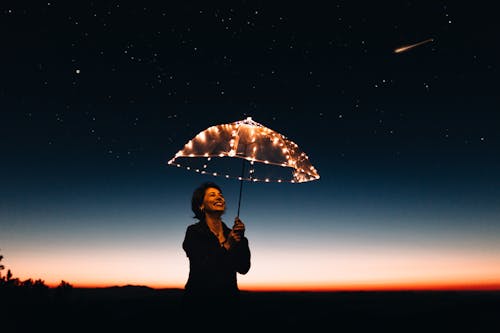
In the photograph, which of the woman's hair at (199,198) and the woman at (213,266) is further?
the woman's hair at (199,198)

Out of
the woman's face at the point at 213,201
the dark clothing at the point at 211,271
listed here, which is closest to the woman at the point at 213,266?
the dark clothing at the point at 211,271

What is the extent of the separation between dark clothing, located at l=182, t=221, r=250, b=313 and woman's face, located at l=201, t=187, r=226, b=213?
0.31m

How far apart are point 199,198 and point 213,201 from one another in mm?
220

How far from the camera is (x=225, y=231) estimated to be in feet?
15.6

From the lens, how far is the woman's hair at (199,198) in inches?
190

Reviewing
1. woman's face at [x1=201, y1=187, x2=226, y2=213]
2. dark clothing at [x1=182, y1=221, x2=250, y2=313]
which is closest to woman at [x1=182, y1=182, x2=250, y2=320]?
dark clothing at [x1=182, y1=221, x2=250, y2=313]

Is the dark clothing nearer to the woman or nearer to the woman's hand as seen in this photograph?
the woman

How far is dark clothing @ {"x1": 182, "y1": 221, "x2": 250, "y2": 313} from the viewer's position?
4.23m

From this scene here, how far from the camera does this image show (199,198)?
4.84 m

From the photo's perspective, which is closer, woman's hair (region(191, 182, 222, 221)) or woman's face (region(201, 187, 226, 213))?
woman's face (region(201, 187, 226, 213))

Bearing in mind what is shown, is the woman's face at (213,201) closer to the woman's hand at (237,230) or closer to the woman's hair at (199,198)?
the woman's hair at (199,198)

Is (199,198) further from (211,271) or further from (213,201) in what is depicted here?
(211,271)

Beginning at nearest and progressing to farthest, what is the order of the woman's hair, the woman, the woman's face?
1. the woman
2. the woman's face
3. the woman's hair

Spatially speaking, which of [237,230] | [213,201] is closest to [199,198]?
[213,201]
